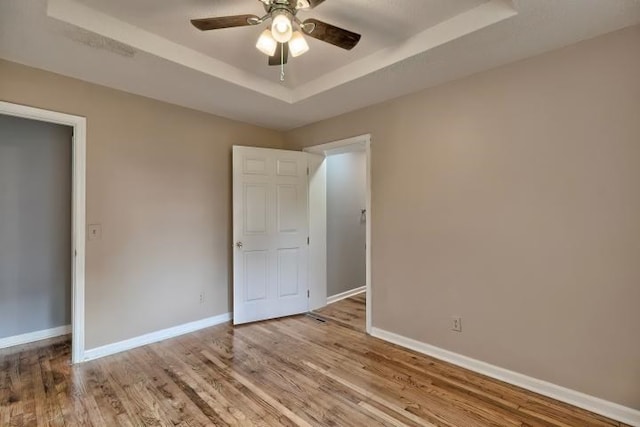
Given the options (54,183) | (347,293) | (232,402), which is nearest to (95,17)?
(54,183)

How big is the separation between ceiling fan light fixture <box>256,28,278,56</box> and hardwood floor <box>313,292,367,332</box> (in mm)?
2837

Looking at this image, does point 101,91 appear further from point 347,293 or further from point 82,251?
point 347,293

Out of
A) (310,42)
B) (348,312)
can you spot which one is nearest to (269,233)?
(348,312)

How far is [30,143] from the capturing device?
3277 millimetres

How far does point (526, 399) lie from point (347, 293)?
286cm

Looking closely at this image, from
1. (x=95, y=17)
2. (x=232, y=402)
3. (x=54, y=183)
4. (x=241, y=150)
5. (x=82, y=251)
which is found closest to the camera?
(x=95, y=17)

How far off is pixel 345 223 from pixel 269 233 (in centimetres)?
148

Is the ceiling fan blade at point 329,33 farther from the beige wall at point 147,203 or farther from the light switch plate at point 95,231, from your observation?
the light switch plate at point 95,231

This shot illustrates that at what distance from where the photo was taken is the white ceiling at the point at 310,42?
6.38 feet

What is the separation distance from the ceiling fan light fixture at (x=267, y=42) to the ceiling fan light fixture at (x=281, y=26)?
0.08 meters

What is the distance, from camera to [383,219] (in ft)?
10.8

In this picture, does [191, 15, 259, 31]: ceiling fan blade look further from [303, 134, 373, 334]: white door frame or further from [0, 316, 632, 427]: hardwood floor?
[0, 316, 632, 427]: hardwood floor

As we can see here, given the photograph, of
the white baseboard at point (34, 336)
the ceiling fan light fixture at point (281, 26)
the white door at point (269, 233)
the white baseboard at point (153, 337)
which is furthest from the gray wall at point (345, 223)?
the white baseboard at point (34, 336)

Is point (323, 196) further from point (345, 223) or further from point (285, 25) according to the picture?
point (285, 25)
